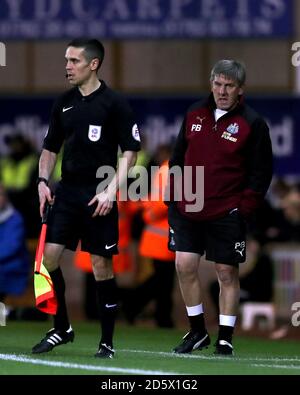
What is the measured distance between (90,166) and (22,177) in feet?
28.8

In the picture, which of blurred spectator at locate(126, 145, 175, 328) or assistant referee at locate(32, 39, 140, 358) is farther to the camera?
blurred spectator at locate(126, 145, 175, 328)

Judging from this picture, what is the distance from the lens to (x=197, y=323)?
11781 mm

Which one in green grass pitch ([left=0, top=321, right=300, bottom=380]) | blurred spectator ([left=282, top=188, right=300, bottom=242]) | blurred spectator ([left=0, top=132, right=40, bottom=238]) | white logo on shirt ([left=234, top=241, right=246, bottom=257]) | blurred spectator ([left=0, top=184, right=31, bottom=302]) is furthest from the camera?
blurred spectator ([left=0, top=132, right=40, bottom=238])

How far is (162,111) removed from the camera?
1992cm

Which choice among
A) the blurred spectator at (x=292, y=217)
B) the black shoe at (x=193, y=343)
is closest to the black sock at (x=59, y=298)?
the black shoe at (x=193, y=343)

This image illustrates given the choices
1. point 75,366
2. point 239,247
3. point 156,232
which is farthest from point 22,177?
Answer: point 75,366

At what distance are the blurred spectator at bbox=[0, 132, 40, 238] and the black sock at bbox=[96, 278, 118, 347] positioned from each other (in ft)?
24.5

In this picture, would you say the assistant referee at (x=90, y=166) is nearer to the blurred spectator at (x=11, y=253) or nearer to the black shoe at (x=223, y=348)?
the black shoe at (x=223, y=348)

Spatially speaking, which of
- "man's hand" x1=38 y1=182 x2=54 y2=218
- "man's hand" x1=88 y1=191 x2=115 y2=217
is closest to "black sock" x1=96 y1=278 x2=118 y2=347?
"man's hand" x1=88 y1=191 x2=115 y2=217

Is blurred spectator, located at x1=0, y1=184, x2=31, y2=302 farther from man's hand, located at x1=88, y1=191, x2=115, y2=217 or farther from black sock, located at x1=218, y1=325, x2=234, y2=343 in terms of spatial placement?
man's hand, located at x1=88, y1=191, x2=115, y2=217

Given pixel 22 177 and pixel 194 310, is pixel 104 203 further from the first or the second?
pixel 22 177

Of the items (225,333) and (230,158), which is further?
(225,333)

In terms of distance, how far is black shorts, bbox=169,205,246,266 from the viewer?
11.5m

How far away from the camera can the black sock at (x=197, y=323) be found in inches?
463
